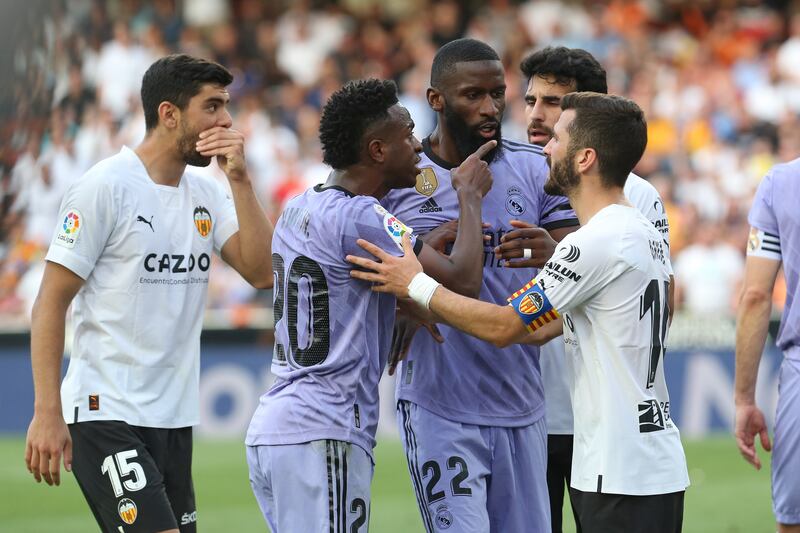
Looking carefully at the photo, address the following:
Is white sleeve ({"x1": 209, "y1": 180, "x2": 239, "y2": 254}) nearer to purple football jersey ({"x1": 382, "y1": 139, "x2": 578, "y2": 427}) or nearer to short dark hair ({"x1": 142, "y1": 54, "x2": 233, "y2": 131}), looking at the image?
short dark hair ({"x1": 142, "y1": 54, "x2": 233, "y2": 131})

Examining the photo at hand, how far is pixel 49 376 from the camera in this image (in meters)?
5.38

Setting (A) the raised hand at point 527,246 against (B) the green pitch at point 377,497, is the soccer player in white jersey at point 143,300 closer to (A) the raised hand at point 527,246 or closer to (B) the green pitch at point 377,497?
(A) the raised hand at point 527,246

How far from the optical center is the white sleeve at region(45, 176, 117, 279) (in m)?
5.52

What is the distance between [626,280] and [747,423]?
175 centimetres

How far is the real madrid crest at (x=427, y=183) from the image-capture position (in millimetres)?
5812

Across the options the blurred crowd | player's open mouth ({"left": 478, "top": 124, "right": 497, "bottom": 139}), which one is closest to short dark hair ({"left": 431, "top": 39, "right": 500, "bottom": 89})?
player's open mouth ({"left": 478, "top": 124, "right": 497, "bottom": 139})

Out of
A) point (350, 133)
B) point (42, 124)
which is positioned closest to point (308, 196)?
point (350, 133)

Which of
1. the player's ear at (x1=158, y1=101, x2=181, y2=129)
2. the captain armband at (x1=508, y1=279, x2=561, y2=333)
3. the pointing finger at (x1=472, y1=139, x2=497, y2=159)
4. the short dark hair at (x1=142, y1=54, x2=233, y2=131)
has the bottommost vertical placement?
the captain armband at (x1=508, y1=279, x2=561, y2=333)

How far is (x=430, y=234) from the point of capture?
5496 mm

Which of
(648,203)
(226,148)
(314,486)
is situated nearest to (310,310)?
(314,486)

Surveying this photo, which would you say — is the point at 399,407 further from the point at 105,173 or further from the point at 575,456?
the point at 105,173

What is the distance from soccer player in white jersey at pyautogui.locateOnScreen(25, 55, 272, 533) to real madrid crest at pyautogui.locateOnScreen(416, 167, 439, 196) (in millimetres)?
874

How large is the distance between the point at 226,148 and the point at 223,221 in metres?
0.51

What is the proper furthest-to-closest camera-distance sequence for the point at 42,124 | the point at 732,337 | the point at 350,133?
the point at 732,337
the point at 350,133
the point at 42,124
